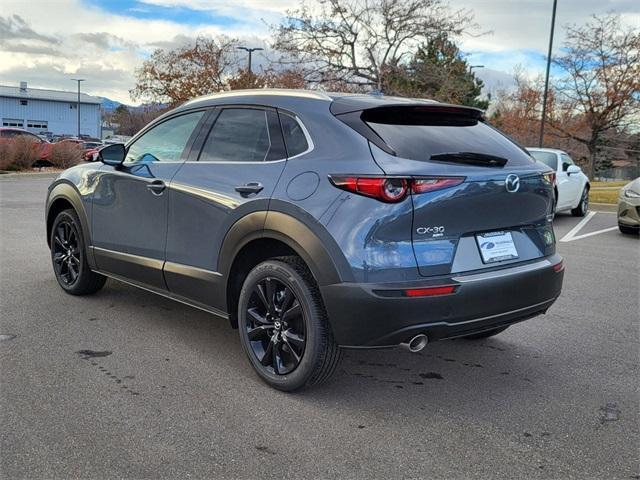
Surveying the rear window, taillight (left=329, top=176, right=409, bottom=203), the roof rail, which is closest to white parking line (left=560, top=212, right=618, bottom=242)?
the rear window

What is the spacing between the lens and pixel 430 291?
313cm

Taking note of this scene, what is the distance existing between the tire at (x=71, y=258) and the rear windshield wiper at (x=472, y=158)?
10.9 feet

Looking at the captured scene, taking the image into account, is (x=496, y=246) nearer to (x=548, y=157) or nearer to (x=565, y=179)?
(x=548, y=157)

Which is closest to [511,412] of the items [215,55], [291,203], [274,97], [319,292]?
[319,292]

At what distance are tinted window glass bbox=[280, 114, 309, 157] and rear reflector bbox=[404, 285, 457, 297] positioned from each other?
3.39 feet

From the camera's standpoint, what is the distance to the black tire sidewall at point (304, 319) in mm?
3357

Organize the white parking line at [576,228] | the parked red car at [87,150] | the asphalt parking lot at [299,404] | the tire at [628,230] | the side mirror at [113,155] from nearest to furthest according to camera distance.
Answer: the asphalt parking lot at [299,404] → the side mirror at [113,155] → the parked red car at [87,150] → the white parking line at [576,228] → the tire at [628,230]

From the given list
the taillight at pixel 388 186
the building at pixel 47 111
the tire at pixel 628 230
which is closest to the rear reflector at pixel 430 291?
the taillight at pixel 388 186

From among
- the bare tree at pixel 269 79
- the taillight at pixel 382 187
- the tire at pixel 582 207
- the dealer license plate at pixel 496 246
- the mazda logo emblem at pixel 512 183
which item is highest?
the bare tree at pixel 269 79

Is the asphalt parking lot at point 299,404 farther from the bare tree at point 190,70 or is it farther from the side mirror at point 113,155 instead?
the bare tree at point 190,70

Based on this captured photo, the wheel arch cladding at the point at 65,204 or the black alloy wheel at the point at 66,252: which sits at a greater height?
the wheel arch cladding at the point at 65,204

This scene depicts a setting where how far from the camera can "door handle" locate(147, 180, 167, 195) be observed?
170 inches

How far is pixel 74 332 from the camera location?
4562 mm

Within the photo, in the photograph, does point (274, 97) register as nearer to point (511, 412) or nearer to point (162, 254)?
point (162, 254)
